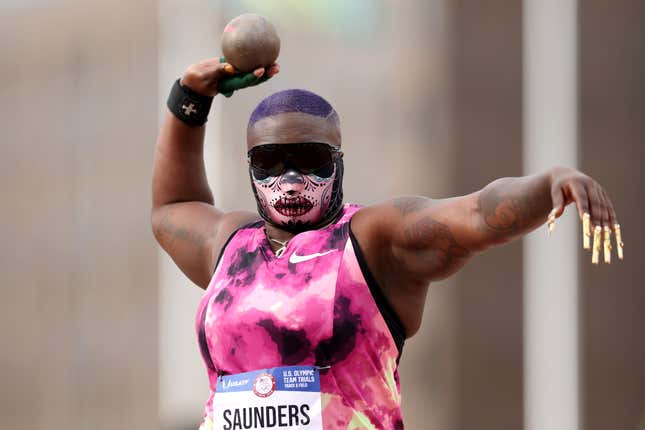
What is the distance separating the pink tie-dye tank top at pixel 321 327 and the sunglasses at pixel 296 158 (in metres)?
0.24

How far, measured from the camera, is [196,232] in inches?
186

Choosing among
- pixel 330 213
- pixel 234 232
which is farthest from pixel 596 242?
pixel 234 232

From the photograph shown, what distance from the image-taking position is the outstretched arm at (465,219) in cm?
327

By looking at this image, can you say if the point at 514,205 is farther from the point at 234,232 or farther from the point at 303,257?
the point at 234,232

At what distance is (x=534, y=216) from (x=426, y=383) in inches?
183

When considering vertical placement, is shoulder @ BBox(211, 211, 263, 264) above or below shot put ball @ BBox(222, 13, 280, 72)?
below

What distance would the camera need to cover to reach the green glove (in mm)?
4559

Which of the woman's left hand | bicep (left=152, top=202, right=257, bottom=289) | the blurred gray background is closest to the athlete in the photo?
bicep (left=152, top=202, right=257, bottom=289)

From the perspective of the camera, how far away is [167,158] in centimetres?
493

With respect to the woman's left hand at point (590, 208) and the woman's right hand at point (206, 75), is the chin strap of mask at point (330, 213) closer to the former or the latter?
the woman's right hand at point (206, 75)

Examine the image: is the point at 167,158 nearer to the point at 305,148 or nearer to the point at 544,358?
the point at 305,148

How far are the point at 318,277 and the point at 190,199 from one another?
3.59 feet

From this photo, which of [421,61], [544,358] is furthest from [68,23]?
[544,358]

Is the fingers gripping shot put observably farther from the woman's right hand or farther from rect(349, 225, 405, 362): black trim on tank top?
the woman's right hand
